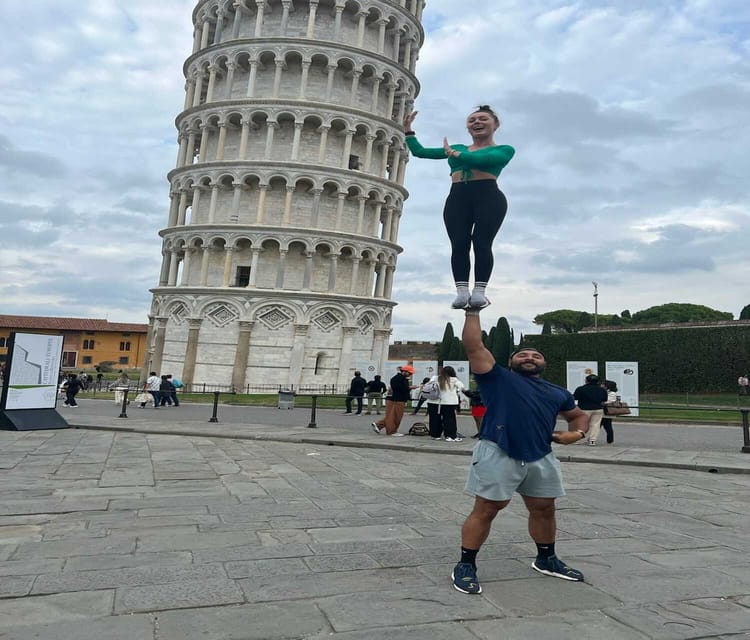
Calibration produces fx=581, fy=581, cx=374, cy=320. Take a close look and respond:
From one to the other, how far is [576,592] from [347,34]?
138 feet

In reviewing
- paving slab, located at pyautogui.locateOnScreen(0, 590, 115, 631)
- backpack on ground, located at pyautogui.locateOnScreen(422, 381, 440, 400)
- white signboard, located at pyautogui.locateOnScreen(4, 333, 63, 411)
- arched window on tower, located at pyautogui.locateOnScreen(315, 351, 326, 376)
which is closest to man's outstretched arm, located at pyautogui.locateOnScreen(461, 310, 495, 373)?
paving slab, located at pyautogui.locateOnScreen(0, 590, 115, 631)

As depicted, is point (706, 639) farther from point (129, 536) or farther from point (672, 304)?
point (672, 304)

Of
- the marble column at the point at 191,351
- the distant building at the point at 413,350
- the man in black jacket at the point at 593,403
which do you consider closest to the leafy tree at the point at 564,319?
the distant building at the point at 413,350

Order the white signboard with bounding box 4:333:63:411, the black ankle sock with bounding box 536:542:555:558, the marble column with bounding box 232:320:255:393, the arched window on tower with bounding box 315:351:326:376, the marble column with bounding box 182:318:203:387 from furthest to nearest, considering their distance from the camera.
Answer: the arched window on tower with bounding box 315:351:326:376 < the marble column with bounding box 182:318:203:387 < the marble column with bounding box 232:320:255:393 < the white signboard with bounding box 4:333:63:411 < the black ankle sock with bounding box 536:542:555:558

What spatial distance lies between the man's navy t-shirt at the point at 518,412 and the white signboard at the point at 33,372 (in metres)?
14.3

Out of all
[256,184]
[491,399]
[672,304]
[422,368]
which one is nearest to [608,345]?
[422,368]

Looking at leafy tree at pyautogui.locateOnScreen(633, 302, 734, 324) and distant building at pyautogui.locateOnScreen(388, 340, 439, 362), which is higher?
leafy tree at pyautogui.locateOnScreen(633, 302, 734, 324)

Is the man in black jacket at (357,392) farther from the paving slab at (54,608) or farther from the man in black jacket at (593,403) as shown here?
the paving slab at (54,608)

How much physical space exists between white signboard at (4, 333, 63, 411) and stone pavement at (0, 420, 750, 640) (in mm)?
6865

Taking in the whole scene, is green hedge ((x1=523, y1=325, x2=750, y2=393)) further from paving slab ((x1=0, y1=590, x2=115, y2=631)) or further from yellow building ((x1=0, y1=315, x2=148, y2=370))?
yellow building ((x1=0, y1=315, x2=148, y2=370))

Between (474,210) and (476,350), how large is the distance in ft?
4.37

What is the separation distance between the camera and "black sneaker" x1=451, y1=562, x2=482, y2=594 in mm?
3961

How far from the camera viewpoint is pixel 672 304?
9469 cm

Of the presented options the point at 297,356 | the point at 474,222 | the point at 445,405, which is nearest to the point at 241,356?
the point at 297,356
